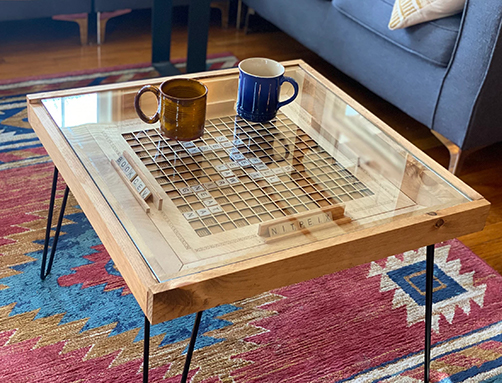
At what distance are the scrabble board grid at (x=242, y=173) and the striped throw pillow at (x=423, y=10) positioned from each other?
80cm

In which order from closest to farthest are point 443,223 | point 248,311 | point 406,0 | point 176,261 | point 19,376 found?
point 176,261 → point 443,223 → point 19,376 → point 248,311 → point 406,0

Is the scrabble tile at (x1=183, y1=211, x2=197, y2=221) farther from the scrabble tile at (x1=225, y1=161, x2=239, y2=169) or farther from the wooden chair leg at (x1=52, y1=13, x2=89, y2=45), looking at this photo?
the wooden chair leg at (x1=52, y1=13, x2=89, y2=45)

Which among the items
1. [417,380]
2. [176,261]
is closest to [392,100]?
[417,380]

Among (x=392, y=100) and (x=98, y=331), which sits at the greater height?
(x=392, y=100)

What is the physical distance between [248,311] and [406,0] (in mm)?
1064

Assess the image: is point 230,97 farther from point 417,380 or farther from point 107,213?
point 417,380

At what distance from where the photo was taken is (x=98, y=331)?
3.99 ft

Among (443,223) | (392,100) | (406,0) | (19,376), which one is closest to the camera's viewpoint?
(443,223)

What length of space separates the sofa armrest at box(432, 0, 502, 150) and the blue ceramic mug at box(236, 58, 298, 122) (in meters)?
0.70

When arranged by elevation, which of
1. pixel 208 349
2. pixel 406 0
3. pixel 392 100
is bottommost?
pixel 208 349

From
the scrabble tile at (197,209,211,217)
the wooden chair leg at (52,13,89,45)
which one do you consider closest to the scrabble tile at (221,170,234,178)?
the scrabble tile at (197,209,211,217)

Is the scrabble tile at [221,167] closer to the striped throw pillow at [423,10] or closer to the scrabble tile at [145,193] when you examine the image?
the scrabble tile at [145,193]

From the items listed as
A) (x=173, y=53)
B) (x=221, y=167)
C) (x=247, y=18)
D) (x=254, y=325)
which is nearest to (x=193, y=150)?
(x=221, y=167)

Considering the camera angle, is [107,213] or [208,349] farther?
[208,349]
